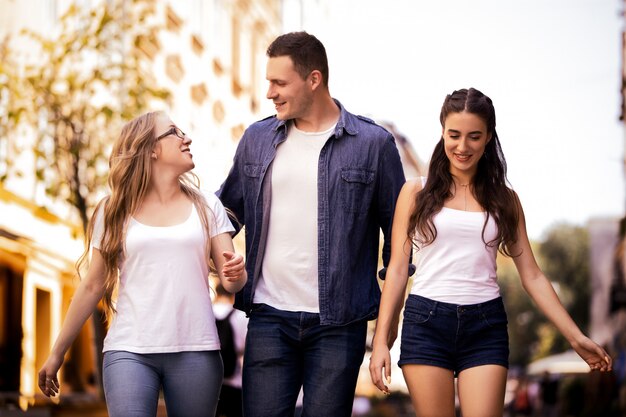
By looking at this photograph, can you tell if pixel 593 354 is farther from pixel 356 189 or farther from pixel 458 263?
pixel 356 189

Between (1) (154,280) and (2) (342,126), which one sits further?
(2) (342,126)

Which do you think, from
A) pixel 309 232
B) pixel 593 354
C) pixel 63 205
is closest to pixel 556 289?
pixel 63 205

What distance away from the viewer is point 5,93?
17.0 m

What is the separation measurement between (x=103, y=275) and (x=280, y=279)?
2.68ft

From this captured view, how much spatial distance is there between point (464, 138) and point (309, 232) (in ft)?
2.77

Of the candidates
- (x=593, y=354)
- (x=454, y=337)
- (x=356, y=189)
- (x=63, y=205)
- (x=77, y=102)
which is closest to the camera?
(x=454, y=337)

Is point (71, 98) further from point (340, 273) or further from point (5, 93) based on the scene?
point (340, 273)

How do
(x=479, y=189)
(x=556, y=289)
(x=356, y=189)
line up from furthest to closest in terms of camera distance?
1. (x=556, y=289)
2. (x=356, y=189)
3. (x=479, y=189)

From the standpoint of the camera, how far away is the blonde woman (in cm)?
566

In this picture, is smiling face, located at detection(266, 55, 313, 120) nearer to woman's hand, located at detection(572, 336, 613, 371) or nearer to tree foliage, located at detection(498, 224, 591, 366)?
woman's hand, located at detection(572, 336, 613, 371)

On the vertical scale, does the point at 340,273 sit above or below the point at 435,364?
above

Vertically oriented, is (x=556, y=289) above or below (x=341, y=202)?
below

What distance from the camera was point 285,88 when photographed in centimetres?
626

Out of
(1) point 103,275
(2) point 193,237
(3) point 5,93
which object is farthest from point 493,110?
(3) point 5,93
